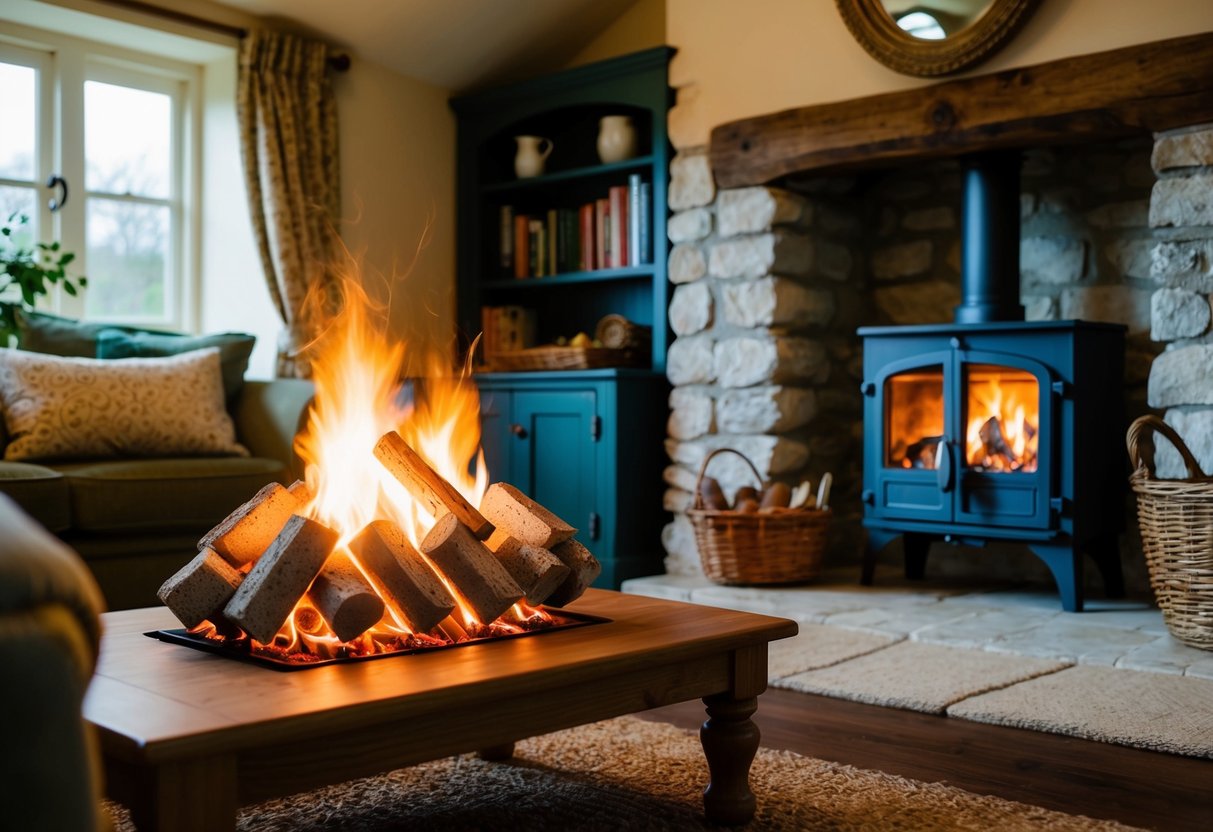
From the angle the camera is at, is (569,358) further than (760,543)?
Yes

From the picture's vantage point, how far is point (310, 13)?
4.43m

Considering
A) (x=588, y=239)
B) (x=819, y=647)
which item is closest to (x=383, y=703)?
(x=819, y=647)

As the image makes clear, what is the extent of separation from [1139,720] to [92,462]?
273 cm

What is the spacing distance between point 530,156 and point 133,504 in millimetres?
2383

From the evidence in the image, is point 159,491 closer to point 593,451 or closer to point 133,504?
point 133,504

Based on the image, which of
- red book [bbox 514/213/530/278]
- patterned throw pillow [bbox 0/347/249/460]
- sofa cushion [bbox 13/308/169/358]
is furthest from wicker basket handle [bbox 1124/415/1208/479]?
sofa cushion [bbox 13/308/169/358]

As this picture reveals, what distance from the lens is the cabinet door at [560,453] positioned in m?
4.27

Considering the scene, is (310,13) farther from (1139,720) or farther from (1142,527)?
(1139,720)

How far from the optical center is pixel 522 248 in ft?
16.2

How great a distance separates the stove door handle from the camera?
11.7 feet

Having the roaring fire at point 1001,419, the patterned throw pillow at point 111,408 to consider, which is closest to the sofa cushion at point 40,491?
the patterned throw pillow at point 111,408

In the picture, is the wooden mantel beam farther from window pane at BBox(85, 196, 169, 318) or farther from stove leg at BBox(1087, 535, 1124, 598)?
window pane at BBox(85, 196, 169, 318)

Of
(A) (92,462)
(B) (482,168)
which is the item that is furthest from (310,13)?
(A) (92,462)

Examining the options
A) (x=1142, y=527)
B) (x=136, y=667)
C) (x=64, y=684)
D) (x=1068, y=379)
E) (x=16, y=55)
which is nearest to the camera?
(x=64, y=684)
